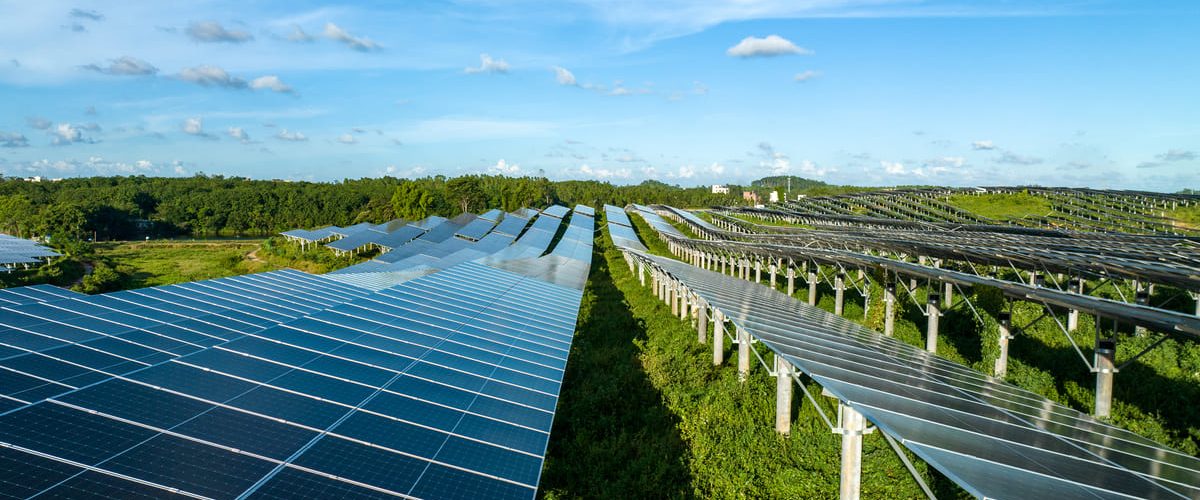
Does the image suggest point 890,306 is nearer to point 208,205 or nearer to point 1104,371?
point 1104,371

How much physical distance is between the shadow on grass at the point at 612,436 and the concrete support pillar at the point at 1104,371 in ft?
31.9

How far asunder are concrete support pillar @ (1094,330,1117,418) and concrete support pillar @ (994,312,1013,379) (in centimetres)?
297

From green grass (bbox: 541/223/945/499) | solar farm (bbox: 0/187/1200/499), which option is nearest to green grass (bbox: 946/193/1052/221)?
solar farm (bbox: 0/187/1200/499)

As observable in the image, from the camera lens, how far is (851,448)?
391 inches

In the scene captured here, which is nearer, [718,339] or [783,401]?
[783,401]

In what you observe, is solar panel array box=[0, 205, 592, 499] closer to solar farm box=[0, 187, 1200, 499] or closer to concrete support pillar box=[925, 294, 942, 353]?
solar farm box=[0, 187, 1200, 499]

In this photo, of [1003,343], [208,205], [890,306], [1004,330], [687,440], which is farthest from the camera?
[208,205]

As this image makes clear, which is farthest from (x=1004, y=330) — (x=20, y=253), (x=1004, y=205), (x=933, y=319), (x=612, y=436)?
(x=1004, y=205)

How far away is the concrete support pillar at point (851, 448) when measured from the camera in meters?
9.80

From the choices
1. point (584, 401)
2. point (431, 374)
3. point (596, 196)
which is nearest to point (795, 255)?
point (584, 401)

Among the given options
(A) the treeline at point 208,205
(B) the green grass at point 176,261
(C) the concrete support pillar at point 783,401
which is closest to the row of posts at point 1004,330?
(C) the concrete support pillar at point 783,401

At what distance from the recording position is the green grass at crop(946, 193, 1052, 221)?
9031cm

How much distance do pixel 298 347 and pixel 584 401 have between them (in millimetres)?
8292

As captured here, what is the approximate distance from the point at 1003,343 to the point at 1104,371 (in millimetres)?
3707
